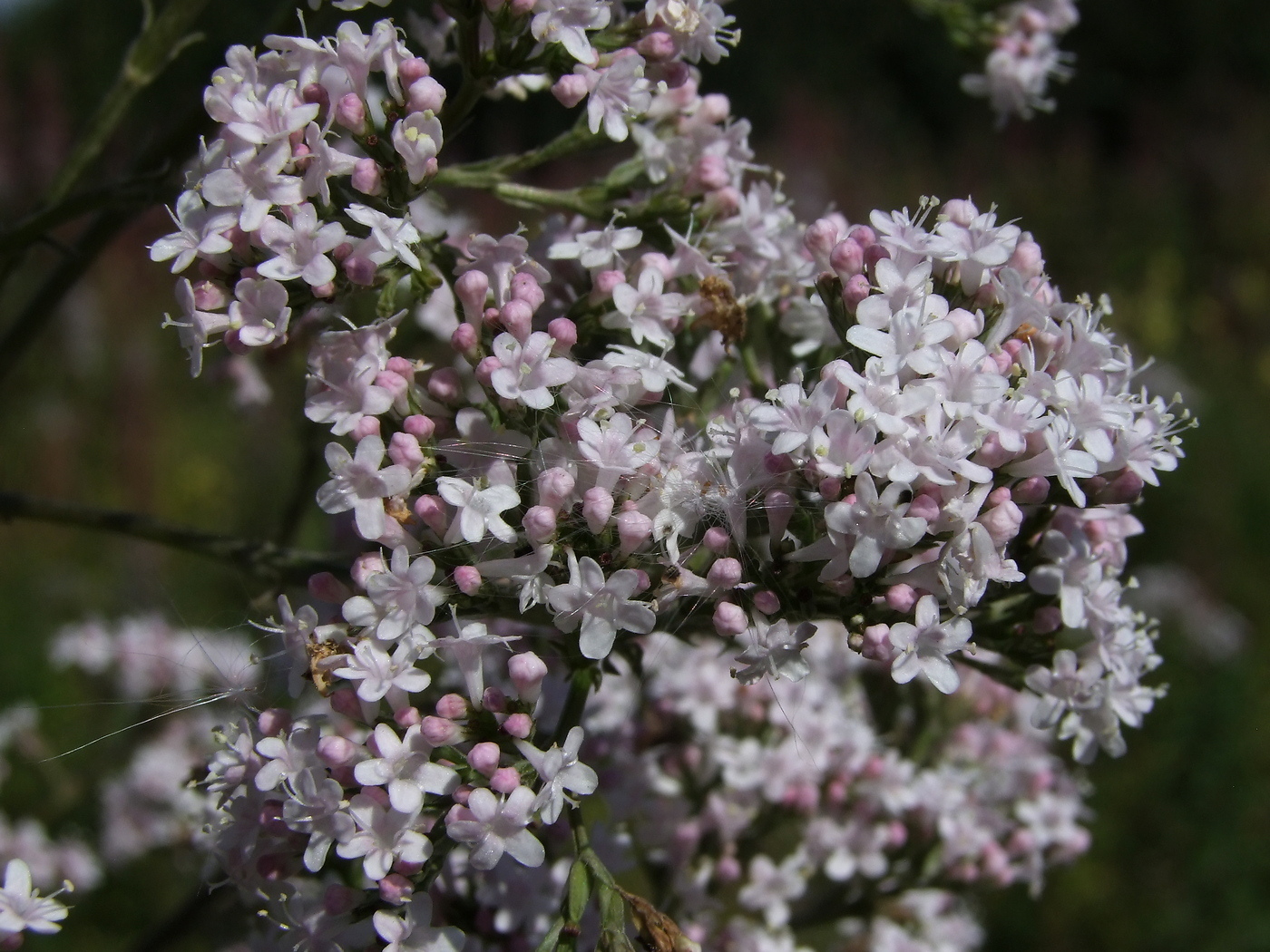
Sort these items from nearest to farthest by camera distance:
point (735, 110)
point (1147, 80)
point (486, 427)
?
point (486, 427) < point (735, 110) < point (1147, 80)

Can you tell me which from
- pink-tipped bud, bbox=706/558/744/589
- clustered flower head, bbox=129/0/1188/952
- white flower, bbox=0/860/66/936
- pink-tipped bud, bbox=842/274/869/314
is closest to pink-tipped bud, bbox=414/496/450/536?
clustered flower head, bbox=129/0/1188/952

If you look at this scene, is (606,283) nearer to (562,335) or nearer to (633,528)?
(562,335)

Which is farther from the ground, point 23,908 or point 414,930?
point 414,930

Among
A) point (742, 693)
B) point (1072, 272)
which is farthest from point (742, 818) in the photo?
point (1072, 272)

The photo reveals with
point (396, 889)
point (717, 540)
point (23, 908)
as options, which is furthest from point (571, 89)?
point (23, 908)

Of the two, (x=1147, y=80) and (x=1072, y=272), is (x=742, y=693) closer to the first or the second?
(x=1072, y=272)

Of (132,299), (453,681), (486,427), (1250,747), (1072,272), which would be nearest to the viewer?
(486,427)
